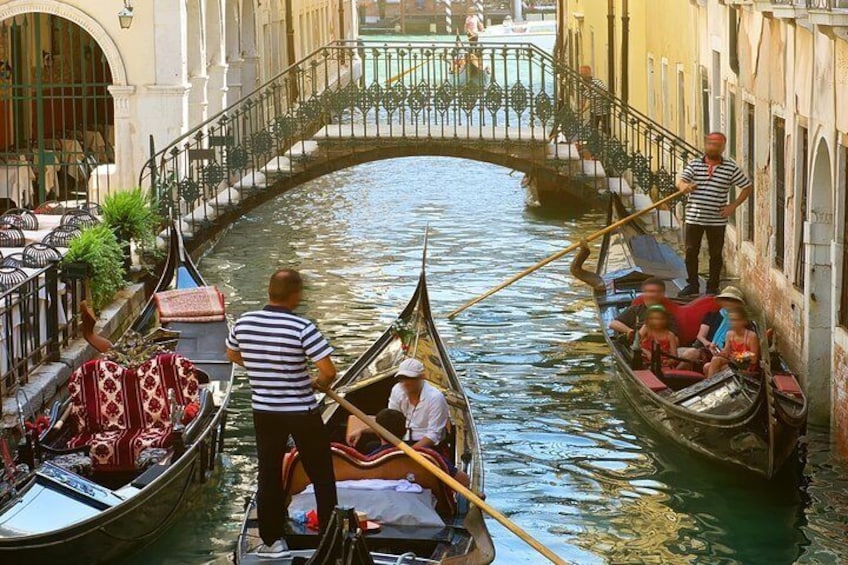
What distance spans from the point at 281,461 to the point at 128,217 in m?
5.34

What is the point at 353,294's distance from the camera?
41.9ft

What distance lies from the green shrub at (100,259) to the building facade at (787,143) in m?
3.58

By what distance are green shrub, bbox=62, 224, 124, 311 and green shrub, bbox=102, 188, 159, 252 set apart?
1.49ft

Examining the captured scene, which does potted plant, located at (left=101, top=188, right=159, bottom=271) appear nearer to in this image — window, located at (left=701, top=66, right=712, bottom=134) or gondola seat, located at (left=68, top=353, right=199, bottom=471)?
gondola seat, located at (left=68, top=353, right=199, bottom=471)

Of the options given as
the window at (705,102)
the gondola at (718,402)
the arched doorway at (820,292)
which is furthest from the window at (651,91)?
the arched doorway at (820,292)

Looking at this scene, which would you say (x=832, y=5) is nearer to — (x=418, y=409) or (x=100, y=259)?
(x=418, y=409)

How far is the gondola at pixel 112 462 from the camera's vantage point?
6.20 m

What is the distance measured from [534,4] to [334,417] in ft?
154

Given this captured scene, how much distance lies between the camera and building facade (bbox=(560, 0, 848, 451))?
8086 mm

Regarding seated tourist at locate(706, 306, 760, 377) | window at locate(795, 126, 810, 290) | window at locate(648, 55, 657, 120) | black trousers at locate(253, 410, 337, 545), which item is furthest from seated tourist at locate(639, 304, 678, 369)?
window at locate(648, 55, 657, 120)

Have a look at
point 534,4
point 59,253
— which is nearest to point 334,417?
point 59,253

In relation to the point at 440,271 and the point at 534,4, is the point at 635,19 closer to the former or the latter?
the point at 440,271

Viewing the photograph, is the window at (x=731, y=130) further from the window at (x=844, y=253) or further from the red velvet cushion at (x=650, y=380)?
the window at (x=844, y=253)

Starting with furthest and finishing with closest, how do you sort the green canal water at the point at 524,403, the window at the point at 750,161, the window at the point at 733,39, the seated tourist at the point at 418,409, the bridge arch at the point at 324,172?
the bridge arch at the point at 324,172, the window at the point at 733,39, the window at the point at 750,161, the green canal water at the point at 524,403, the seated tourist at the point at 418,409
